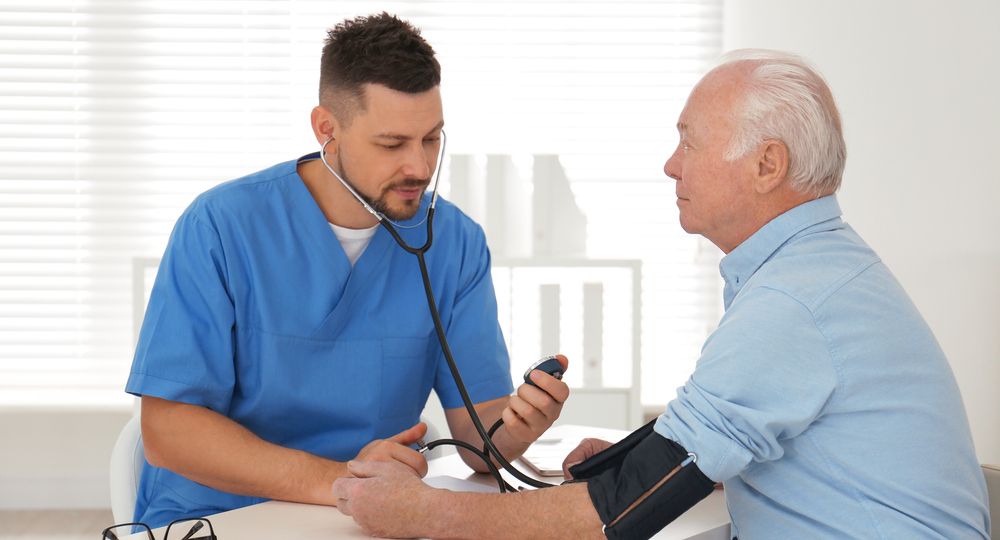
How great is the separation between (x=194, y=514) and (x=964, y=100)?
1593mm

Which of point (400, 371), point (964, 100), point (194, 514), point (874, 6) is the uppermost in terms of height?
point (874, 6)

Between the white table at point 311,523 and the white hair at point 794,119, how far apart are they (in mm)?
405

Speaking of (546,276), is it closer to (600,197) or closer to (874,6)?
(600,197)

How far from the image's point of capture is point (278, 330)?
143 centimetres

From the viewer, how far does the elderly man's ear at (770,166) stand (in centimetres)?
109

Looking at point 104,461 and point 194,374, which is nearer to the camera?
point 194,374

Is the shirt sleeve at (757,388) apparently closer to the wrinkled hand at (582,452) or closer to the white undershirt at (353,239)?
the wrinkled hand at (582,452)

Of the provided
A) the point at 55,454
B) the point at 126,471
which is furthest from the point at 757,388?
the point at 55,454

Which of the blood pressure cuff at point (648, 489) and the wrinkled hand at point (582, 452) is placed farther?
the wrinkled hand at point (582, 452)

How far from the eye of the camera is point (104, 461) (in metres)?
3.26

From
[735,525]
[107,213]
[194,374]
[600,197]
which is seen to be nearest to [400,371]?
[194,374]

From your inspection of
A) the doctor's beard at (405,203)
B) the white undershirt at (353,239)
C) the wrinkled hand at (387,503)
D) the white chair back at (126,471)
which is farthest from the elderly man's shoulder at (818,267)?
the white chair back at (126,471)

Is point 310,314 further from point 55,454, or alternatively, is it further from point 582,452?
point 55,454

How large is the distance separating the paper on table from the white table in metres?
0.15
